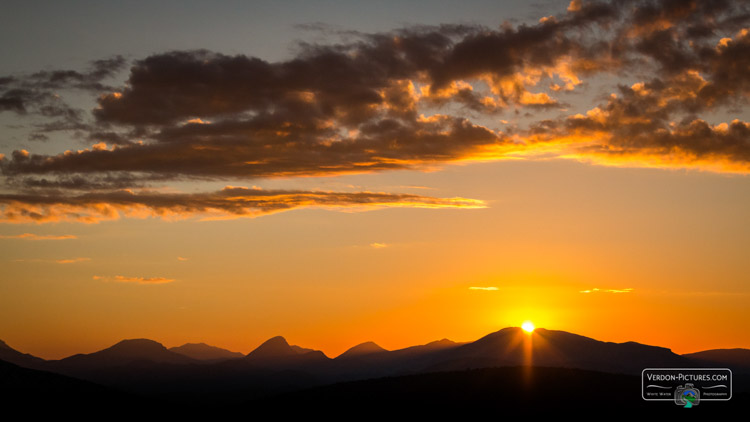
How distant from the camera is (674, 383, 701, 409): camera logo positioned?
374ft

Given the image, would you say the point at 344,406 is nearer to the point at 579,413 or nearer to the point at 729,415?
the point at 579,413

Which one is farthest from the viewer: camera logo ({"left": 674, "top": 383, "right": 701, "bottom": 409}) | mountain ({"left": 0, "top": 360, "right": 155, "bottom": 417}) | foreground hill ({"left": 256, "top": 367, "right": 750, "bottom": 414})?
mountain ({"left": 0, "top": 360, "right": 155, "bottom": 417})

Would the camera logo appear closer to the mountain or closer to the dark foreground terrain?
the dark foreground terrain

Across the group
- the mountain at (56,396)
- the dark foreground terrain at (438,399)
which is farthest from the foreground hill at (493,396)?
the mountain at (56,396)

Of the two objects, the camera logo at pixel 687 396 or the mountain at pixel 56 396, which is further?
the mountain at pixel 56 396

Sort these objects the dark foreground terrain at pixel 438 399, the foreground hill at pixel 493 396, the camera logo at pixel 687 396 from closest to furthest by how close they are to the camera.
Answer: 1. the camera logo at pixel 687 396
2. the foreground hill at pixel 493 396
3. the dark foreground terrain at pixel 438 399

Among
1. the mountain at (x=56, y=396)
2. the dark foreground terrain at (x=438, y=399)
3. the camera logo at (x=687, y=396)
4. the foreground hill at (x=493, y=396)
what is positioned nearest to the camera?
the camera logo at (x=687, y=396)

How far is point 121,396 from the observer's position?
17125cm

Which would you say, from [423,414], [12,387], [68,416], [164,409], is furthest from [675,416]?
[12,387]

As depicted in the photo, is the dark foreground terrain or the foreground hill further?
the dark foreground terrain

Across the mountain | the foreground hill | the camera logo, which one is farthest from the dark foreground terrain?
the camera logo

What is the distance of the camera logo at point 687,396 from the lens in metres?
114

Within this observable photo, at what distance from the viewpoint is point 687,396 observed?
115m

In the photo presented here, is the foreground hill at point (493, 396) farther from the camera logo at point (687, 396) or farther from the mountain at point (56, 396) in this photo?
the mountain at point (56, 396)
